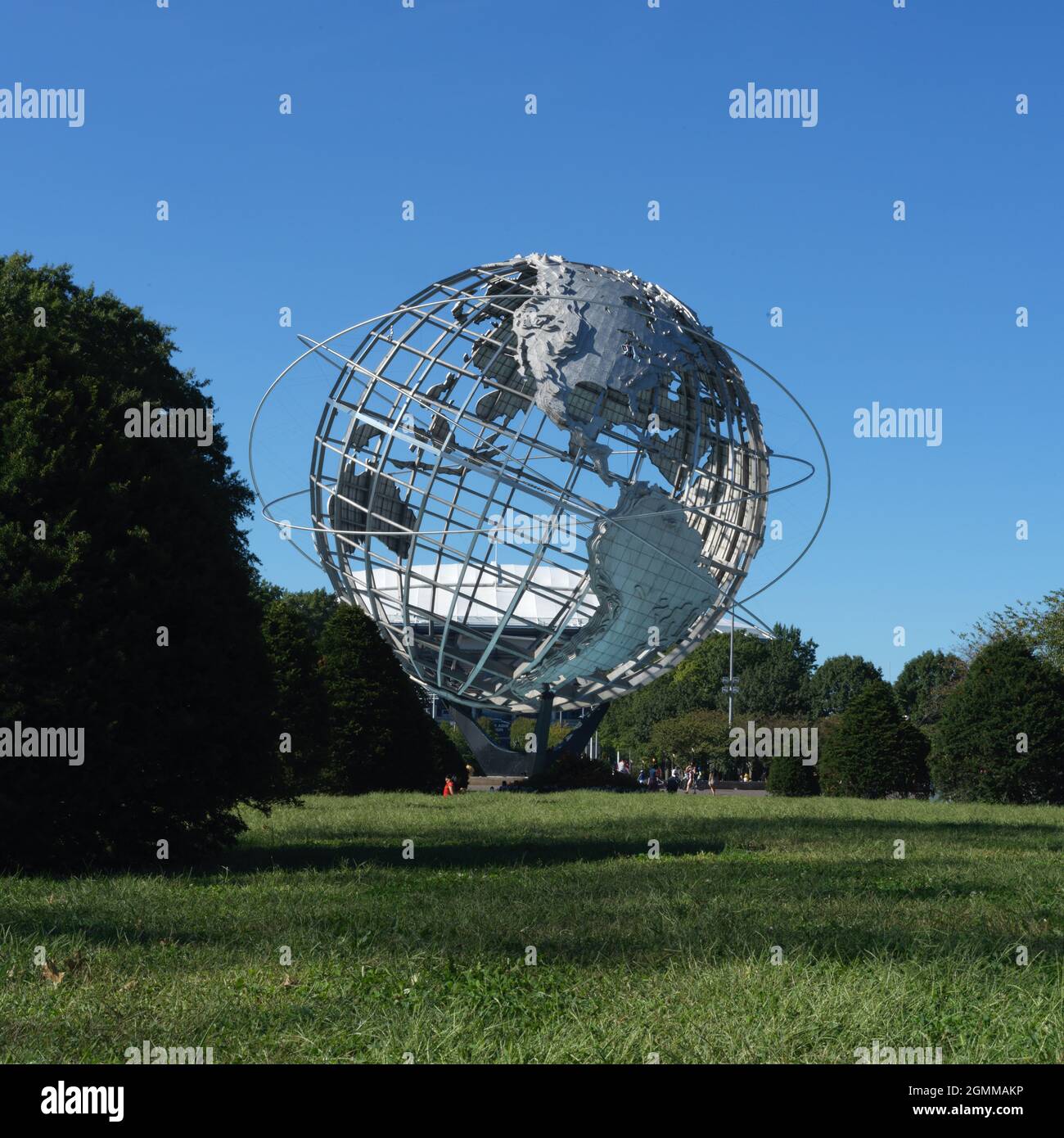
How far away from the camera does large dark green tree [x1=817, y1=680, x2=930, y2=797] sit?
111 feet

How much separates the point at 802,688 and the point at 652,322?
197 feet

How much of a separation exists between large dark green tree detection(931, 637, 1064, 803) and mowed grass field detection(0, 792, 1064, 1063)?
1769 cm

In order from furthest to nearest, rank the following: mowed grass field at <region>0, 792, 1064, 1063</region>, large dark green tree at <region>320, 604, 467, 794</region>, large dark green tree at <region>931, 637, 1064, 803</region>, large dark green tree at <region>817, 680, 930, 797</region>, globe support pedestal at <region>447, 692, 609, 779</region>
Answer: large dark green tree at <region>817, 680, 930, 797</region>, globe support pedestal at <region>447, 692, 609, 779</region>, large dark green tree at <region>931, 637, 1064, 803</region>, large dark green tree at <region>320, 604, 467, 794</region>, mowed grass field at <region>0, 792, 1064, 1063</region>

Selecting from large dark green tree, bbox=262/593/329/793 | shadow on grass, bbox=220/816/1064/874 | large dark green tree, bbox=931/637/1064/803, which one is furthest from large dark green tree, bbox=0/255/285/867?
large dark green tree, bbox=931/637/1064/803

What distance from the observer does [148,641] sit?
37.6 feet

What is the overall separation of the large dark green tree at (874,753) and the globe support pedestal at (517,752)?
22.4 ft

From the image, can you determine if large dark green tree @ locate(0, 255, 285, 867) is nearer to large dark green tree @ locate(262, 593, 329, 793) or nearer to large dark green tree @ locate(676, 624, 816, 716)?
large dark green tree @ locate(262, 593, 329, 793)

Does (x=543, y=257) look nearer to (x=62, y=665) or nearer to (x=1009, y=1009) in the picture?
(x=62, y=665)

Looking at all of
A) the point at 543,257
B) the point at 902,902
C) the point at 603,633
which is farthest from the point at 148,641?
the point at 543,257

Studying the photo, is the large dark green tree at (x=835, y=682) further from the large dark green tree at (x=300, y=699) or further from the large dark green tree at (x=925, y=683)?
the large dark green tree at (x=300, y=699)

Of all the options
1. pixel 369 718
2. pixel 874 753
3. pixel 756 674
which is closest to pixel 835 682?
pixel 756 674

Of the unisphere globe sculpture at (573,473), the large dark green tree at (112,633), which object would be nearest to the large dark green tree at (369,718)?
the unisphere globe sculpture at (573,473)

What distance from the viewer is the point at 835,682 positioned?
81.7 meters
